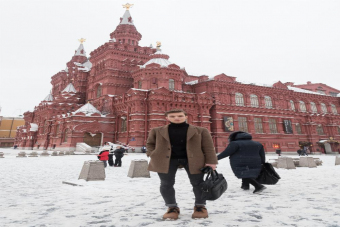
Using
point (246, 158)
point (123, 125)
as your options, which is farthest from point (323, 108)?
point (246, 158)

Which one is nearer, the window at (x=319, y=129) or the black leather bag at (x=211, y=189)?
the black leather bag at (x=211, y=189)

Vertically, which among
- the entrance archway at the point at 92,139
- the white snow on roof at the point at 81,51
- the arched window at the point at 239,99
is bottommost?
the entrance archway at the point at 92,139

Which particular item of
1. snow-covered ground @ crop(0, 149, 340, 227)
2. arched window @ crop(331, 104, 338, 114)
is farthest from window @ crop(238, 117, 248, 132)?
snow-covered ground @ crop(0, 149, 340, 227)

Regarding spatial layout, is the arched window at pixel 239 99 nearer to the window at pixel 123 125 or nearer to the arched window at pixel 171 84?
the arched window at pixel 171 84

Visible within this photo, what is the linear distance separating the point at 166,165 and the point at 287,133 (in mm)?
37783

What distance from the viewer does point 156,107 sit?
2853 centimetres

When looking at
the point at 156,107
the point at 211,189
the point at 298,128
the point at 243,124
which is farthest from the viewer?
the point at 298,128

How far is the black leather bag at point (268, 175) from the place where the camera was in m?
5.32

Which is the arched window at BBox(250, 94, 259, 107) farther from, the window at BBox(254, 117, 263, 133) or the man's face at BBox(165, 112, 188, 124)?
the man's face at BBox(165, 112, 188, 124)

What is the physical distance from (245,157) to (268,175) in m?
0.72

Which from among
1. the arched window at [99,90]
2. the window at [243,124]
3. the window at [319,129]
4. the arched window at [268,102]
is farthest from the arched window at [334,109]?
the arched window at [99,90]

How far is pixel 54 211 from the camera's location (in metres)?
3.76

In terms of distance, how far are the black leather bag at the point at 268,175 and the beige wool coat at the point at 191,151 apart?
A: 2.69 metres

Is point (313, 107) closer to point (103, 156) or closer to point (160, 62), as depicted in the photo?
point (160, 62)
